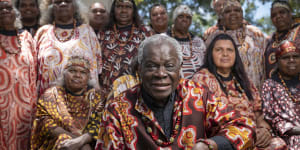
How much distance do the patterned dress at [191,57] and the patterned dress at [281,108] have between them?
1.07 metres

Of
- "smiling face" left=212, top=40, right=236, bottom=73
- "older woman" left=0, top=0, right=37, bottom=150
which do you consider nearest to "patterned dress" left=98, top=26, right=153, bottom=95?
"older woman" left=0, top=0, right=37, bottom=150

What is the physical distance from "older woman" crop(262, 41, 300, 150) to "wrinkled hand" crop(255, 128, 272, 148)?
0.28m

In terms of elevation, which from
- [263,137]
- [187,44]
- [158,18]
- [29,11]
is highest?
[29,11]

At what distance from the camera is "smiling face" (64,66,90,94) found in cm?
422

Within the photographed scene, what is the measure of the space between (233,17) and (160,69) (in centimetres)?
313

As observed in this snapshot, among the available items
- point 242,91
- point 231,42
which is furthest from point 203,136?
point 231,42

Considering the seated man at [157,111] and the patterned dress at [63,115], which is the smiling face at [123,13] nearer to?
the patterned dress at [63,115]

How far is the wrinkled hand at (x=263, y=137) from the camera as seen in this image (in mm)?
3758

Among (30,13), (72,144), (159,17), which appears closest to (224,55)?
(159,17)

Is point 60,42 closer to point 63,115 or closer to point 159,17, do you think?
point 63,115

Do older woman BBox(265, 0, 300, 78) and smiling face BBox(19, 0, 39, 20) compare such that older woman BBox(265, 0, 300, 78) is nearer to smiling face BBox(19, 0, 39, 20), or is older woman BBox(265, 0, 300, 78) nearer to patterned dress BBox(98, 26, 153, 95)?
patterned dress BBox(98, 26, 153, 95)

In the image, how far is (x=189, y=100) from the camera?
2580mm

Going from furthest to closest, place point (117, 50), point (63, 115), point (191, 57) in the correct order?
1. point (191, 57)
2. point (117, 50)
3. point (63, 115)

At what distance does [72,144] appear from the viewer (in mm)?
3549
